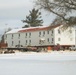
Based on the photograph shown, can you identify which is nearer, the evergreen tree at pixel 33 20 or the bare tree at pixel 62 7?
the bare tree at pixel 62 7

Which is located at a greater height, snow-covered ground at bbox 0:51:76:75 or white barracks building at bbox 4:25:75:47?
white barracks building at bbox 4:25:75:47

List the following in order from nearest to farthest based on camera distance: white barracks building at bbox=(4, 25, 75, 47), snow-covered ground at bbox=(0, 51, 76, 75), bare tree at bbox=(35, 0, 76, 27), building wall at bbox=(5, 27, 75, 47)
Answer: snow-covered ground at bbox=(0, 51, 76, 75) < bare tree at bbox=(35, 0, 76, 27) < building wall at bbox=(5, 27, 75, 47) < white barracks building at bbox=(4, 25, 75, 47)

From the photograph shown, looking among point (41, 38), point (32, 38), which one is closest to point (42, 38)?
point (41, 38)

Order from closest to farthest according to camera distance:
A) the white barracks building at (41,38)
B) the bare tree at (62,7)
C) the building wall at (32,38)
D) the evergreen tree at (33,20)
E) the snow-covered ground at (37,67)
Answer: the snow-covered ground at (37,67)
the bare tree at (62,7)
the white barracks building at (41,38)
the building wall at (32,38)
the evergreen tree at (33,20)

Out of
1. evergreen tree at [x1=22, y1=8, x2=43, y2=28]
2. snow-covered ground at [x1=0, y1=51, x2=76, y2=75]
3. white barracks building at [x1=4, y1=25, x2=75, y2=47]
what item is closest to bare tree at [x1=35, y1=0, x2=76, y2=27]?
snow-covered ground at [x1=0, y1=51, x2=76, y2=75]

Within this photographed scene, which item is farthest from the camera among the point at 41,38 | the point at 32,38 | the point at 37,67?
the point at 32,38

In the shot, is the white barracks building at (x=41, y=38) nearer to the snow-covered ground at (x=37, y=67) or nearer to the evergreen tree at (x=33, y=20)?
the evergreen tree at (x=33, y=20)

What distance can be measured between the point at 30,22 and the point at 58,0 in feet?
402

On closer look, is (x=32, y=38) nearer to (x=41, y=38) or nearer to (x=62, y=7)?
(x=41, y=38)

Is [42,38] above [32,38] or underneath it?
underneath

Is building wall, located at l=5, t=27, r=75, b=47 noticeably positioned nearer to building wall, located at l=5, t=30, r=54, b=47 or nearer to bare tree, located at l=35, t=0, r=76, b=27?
building wall, located at l=5, t=30, r=54, b=47

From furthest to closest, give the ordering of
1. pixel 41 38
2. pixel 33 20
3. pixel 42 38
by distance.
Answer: pixel 33 20
pixel 41 38
pixel 42 38

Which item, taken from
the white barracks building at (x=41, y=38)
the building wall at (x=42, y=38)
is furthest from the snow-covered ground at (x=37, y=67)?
the building wall at (x=42, y=38)

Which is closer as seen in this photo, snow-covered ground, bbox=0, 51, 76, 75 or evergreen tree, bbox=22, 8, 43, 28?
snow-covered ground, bbox=0, 51, 76, 75
